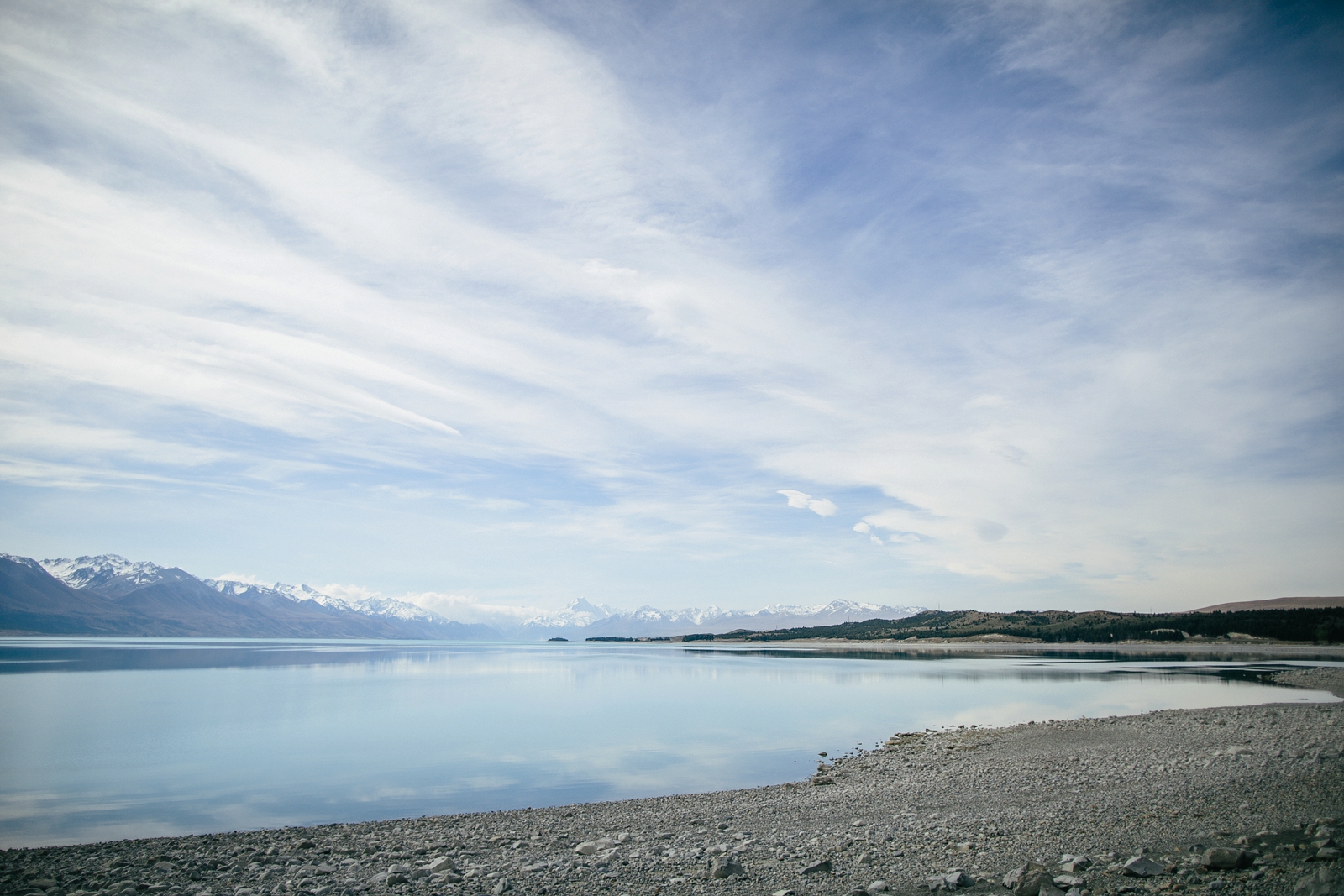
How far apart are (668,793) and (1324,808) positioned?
15.5 m

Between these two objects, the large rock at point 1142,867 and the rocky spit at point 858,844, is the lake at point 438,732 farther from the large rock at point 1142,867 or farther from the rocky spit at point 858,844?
the large rock at point 1142,867

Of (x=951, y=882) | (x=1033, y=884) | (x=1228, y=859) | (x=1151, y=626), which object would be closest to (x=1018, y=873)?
(x=1033, y=884)

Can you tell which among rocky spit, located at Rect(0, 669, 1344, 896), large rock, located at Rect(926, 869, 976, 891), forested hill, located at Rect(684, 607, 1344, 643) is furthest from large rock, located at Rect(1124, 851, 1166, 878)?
forested hill, located at Rect(684, 607, 1344, 643)

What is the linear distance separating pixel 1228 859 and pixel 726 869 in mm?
7243

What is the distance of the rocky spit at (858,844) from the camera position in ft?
32.9

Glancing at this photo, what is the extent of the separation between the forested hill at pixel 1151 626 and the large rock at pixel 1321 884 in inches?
5557

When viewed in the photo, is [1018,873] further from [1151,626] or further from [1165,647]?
[1151,626]

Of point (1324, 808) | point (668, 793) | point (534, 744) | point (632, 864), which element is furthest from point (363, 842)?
point (1324, 808)

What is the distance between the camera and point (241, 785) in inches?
907

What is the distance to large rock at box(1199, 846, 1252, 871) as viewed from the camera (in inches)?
368

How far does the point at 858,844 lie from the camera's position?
41.6ft

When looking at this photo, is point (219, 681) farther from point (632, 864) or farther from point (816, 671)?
point (632, 864)

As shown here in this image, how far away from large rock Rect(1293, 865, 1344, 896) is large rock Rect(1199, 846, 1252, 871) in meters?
0.84

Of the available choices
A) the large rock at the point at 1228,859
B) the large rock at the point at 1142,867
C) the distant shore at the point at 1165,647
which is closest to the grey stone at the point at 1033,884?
the large rock at the point at 1142,867
